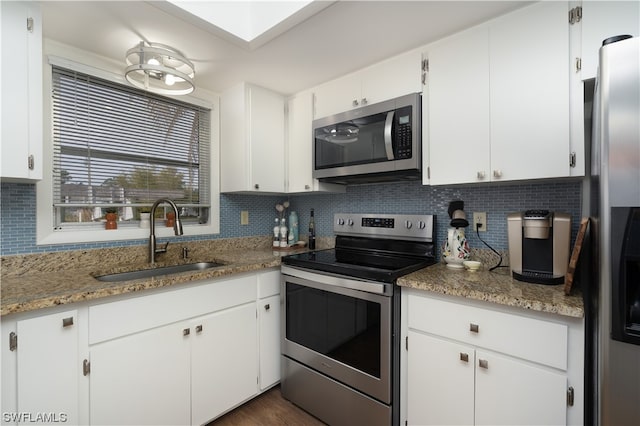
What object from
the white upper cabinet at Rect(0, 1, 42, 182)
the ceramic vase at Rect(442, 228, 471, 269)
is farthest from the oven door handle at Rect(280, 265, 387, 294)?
the white upper cabinet at Rect(0, 1, 42, 182)

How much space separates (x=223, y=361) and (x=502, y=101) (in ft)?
6.64

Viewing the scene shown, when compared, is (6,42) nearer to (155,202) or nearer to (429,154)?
(155,202)

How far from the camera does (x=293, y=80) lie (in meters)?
2.16

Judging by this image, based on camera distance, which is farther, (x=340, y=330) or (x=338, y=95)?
(x=338, y=95)

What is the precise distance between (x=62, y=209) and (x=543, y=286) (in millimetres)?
2514

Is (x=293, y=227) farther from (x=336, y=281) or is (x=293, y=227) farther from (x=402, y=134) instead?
(x=402, y=134)

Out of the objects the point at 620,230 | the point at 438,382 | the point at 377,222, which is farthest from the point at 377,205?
the point at 620,230

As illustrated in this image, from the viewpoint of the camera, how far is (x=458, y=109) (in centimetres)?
158

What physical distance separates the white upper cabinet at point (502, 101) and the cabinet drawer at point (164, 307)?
1305 mm

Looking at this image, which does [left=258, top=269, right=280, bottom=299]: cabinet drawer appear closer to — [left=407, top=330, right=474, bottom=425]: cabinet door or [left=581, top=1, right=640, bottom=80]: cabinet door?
[left=407, top=330, right=474, bottom=425]: cabinet door

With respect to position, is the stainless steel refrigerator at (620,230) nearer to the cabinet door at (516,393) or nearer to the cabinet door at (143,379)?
the cabinet door at (516,393)

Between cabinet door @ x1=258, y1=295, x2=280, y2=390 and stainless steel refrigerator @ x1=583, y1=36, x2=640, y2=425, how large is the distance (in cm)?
160

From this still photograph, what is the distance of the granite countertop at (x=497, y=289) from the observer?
1.10 metres

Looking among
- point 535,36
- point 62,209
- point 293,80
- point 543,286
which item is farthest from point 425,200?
point 62,209
